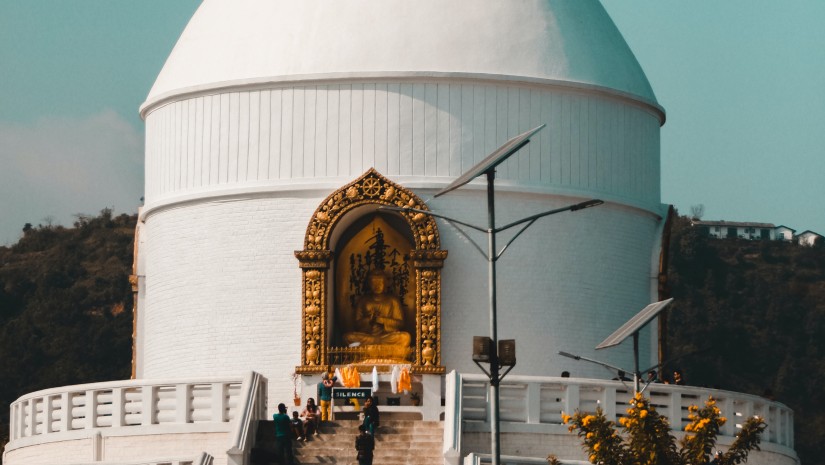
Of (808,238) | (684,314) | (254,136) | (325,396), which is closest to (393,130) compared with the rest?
(254,136)

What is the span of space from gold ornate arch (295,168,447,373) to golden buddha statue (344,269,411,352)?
47cm

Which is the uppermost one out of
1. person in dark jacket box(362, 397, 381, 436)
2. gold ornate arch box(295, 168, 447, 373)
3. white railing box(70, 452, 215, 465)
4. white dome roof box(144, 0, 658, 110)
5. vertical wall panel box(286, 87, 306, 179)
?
white dome roof box(144, 0, 658, 110)

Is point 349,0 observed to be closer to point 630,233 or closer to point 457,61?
point 457,61

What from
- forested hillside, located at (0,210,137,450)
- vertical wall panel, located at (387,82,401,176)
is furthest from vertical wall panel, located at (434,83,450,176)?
forested hillside, located at (0,210,137,450)

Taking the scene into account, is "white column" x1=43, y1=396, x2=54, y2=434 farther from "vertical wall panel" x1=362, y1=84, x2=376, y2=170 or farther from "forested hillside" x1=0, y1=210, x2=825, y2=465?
"forested hillside" x1=0, y1=210, x2=825, y2=465

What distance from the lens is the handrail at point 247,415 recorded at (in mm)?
39156

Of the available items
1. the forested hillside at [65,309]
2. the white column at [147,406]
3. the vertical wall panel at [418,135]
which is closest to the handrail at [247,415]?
the white column at [147,406]

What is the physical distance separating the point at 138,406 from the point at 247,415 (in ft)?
9.83

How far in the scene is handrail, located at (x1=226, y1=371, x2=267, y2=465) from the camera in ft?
128

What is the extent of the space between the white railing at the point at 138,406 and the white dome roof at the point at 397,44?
26.9 ft

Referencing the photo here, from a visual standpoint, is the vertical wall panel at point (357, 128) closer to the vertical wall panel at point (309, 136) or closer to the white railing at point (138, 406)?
the vertical wall panel at point (309, 136)

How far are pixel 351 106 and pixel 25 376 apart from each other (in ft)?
98.1

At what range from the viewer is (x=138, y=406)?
42500 millimetres

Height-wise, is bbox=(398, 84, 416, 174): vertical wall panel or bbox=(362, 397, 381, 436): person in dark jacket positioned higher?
bbox=(398, 84, 416, 174): vertical wall panel
